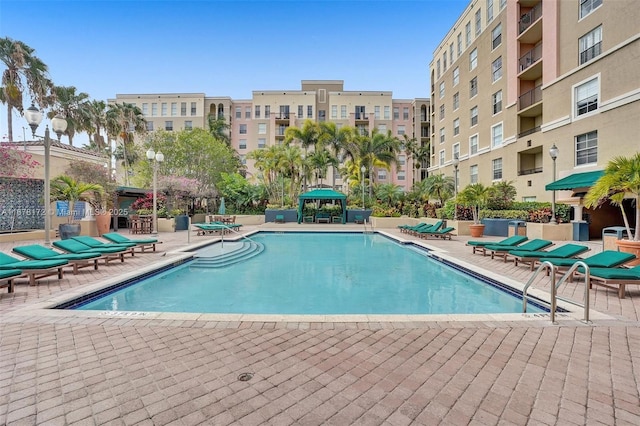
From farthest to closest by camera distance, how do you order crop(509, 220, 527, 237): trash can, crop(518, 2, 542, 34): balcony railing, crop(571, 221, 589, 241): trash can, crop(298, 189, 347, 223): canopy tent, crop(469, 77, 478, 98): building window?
1. crop(469, 77, 478, 98): building window
2. crop(298, 189, 347, 223): canopy tent
3. crop(518, 2, 542, 34): balcony railing
4. crop(509, 220, 527, 237): trash can
5. crop(571, 221, 589, 241): trash can

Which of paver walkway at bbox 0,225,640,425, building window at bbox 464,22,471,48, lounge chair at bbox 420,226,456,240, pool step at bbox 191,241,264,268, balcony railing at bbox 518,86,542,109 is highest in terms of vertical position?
building window at bbox 464,22,471,48

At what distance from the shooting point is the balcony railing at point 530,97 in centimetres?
2011

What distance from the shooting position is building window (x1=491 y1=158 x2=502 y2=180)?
75.7ft

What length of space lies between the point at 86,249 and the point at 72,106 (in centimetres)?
2790

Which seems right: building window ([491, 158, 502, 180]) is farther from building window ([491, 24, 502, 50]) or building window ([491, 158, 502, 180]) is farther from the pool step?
the pool step

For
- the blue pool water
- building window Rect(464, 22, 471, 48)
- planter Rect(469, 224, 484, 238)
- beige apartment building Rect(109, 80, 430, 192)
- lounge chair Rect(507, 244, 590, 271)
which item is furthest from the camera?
beige apartment building Rect(109, 80, 430, 192)

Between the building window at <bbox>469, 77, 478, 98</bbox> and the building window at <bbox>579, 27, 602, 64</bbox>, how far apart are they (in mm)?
10122

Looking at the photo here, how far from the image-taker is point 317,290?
711 cm

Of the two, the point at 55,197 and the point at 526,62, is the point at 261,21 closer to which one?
the point at 55,197

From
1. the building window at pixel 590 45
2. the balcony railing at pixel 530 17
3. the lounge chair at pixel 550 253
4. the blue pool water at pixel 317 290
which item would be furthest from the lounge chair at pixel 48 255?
the balcony railing at pixel 530 17

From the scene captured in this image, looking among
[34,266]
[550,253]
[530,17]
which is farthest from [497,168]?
[34,266]

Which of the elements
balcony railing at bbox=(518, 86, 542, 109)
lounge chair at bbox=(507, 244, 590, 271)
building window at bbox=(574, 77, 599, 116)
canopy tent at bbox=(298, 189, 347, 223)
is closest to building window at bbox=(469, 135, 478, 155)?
balcony railing at bbox=(518, 86, 542, 109)

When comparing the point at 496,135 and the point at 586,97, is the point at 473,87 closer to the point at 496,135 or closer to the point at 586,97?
the point at 496,135

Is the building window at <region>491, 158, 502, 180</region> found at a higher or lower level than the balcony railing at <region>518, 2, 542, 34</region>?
lower
